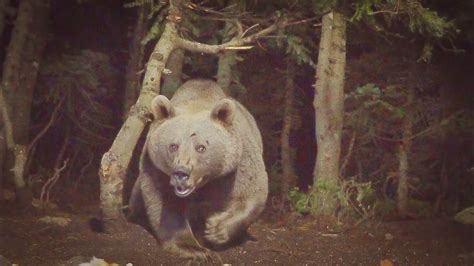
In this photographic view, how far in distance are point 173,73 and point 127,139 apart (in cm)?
150

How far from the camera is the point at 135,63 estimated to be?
21.3 ft

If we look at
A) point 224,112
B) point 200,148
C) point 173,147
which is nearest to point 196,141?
point 200,148

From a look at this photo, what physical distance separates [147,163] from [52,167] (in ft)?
6.41

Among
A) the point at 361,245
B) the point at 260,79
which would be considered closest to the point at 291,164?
the point at 260,79

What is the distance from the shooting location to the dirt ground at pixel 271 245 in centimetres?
429

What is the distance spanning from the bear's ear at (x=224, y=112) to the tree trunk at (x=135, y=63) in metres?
1.86

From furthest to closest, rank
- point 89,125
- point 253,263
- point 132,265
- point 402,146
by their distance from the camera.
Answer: point 402,146, point 89,125, point 253,263, point 132,265

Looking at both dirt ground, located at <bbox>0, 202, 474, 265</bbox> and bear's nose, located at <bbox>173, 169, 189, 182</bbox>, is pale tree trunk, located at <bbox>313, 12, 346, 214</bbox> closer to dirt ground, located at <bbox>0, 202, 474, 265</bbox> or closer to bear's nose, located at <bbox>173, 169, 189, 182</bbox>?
dirt ground, located at <bbox>0, 202, 474, 265</bbox>

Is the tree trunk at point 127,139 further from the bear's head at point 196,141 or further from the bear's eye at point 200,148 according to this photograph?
the bear's eye at point 200,148

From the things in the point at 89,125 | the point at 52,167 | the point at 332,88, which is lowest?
the point at 52,167

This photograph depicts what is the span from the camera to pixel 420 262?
468cm

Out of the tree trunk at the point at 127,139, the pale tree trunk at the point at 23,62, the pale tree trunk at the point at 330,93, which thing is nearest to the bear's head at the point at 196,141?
the tree trunk at the point at 127,139

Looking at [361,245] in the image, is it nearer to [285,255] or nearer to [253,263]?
[285,255]

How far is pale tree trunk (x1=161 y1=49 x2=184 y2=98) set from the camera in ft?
20.0
